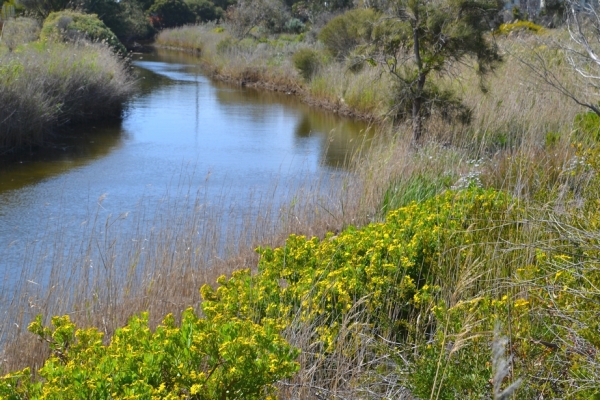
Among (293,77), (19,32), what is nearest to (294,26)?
(293,77)

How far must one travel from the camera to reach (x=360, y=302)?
12.7 feet

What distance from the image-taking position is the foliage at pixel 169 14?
161 feet

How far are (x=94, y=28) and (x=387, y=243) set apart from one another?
21011mm

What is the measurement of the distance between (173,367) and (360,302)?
4.10 feet

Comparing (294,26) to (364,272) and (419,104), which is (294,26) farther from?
(364,272)

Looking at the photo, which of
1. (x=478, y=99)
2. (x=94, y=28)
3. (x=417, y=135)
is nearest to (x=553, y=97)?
(x=478, y=99)

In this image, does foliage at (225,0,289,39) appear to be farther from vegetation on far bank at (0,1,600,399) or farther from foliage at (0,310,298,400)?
foliage at (0,310,298,400)

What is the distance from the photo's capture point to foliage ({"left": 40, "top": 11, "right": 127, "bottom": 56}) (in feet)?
72.1

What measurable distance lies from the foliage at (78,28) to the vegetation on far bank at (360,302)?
49.3 ft

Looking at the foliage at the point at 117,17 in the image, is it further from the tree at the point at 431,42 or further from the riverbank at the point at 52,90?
the tree at the point at 431,42

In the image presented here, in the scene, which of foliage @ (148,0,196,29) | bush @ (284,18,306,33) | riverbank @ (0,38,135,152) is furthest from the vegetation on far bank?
foliage @ (148,0,196,29)

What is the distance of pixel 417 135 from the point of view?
36.1 feet

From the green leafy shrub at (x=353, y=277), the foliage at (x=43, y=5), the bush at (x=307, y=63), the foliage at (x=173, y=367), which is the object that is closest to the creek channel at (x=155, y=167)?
the bush at (x=307, y=63)

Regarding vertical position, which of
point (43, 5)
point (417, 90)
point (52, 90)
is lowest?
point (52, 90)
